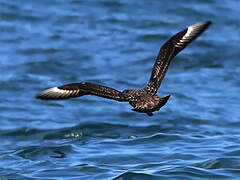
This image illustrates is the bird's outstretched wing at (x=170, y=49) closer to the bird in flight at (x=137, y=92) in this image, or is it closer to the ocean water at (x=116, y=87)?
the bird in flight at (x=137, y=92)

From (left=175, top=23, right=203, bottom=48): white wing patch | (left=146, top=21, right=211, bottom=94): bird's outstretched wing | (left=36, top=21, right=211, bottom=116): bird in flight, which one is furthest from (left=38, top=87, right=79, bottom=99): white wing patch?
(left=175, top=23, right=203, bottom=48): white wing patch

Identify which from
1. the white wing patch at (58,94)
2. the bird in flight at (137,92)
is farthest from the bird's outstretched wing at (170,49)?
the white wing patch at (58,94)

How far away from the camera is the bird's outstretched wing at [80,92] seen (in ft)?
24.3

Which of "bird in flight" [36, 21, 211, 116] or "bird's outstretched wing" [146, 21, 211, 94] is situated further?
"bird's outstretched wing" [146, 21, 211, 94]

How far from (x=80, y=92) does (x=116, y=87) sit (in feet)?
23.5

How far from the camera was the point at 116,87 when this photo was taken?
1462cm

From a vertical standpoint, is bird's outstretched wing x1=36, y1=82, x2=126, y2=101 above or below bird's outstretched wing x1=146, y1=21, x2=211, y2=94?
below

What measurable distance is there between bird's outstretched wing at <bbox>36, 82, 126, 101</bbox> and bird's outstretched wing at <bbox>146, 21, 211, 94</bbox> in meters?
0.71

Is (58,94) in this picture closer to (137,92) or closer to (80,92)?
(80,92)

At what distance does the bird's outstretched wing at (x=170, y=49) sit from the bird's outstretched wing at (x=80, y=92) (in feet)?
2.32

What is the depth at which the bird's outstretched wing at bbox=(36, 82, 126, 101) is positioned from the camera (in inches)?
292

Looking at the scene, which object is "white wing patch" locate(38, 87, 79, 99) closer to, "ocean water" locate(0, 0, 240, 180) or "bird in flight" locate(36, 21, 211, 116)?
"bird in flight" locate(36, 21, 211, 116)

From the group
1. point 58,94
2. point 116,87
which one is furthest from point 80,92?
point 116,87

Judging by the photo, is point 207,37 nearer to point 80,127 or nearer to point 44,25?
point 44,25
